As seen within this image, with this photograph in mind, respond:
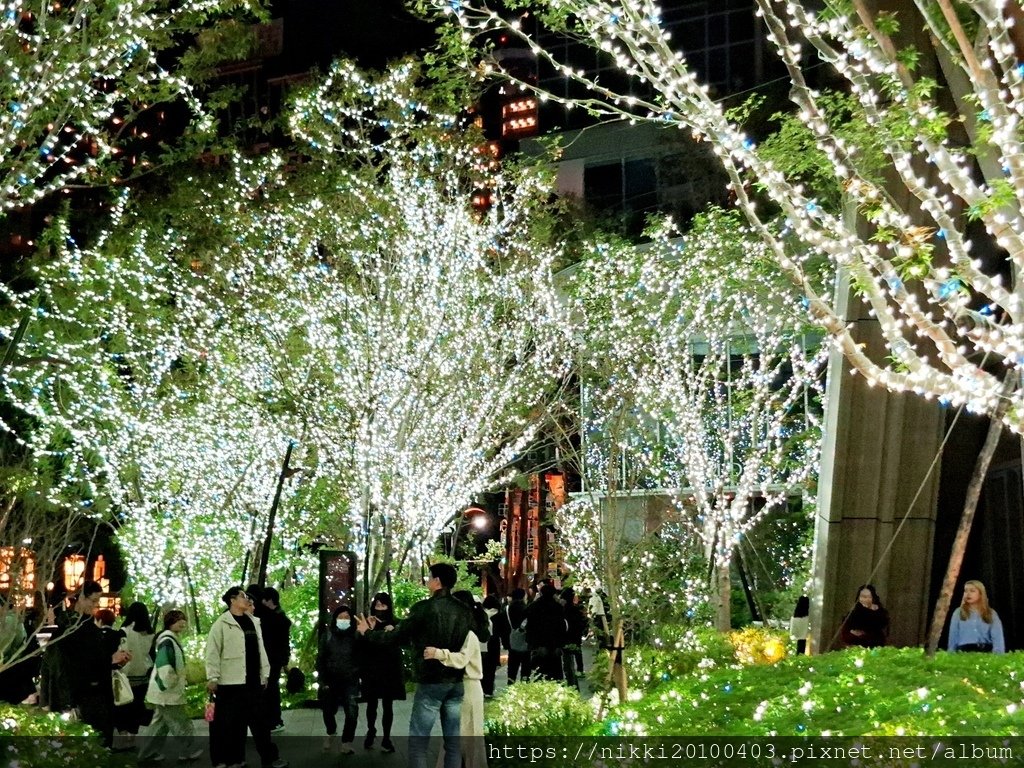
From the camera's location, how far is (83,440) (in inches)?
871

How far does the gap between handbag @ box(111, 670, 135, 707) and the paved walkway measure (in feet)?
2.31

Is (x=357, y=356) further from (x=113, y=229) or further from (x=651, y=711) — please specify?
(x=651, y=711)

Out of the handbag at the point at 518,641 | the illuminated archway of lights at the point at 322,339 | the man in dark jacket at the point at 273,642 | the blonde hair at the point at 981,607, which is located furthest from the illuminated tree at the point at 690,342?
the blonde hair at the point at 981,607

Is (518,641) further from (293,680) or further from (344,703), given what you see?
(344,703)

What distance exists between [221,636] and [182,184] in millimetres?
7678

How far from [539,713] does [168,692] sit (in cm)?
318

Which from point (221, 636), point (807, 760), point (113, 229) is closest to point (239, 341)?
point (113, 229)

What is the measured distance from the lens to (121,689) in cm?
1040

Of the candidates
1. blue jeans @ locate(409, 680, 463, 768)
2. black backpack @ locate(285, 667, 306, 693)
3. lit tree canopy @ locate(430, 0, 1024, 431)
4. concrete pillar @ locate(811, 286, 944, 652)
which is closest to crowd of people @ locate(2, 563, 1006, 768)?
blue jeans @ locate(409, 680, 463, 768)

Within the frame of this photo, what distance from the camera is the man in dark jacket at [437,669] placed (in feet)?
25.4

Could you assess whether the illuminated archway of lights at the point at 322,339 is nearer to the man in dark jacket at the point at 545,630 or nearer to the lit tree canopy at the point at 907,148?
the man in dark jacket at the point at 545,630

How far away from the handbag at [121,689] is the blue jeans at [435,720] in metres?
3.82

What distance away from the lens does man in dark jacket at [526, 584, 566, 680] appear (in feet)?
48.2

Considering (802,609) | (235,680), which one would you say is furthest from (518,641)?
(235,680)
